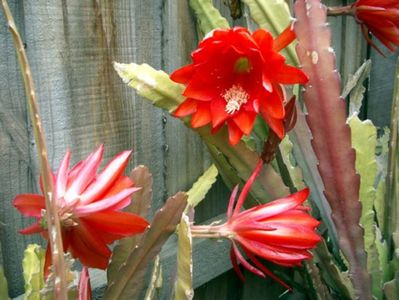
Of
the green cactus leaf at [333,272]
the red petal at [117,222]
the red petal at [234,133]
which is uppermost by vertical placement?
the red petal at [234,133]

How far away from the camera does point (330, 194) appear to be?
1.04m

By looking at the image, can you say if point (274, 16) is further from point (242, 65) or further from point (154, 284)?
point (154, 284)

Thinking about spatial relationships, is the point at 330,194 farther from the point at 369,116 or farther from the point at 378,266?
the point at 369,116

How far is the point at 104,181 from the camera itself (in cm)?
74

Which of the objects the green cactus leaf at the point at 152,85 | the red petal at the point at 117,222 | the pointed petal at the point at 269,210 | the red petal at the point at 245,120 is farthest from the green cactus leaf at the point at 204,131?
the red petal at the point at 117,222

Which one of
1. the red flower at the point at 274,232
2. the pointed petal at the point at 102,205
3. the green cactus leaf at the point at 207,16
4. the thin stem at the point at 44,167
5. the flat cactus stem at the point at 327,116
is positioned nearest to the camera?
the thin stem at the point at 44,167

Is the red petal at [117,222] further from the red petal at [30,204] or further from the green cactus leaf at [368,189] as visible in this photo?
the green cactus leaf at [368,189]

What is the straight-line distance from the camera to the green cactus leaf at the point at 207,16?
1.29 metres

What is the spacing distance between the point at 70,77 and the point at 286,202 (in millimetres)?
531

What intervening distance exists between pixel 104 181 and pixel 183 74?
314 mm

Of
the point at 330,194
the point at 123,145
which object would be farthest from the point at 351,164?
the point at 123,145

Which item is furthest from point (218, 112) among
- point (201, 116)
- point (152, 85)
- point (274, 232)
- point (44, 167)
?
point (44, 167)

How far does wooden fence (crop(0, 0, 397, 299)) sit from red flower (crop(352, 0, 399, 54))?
0.44 m

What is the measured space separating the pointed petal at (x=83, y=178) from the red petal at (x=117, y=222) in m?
0.04
